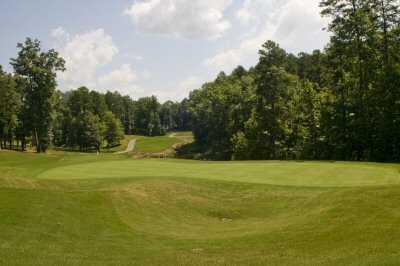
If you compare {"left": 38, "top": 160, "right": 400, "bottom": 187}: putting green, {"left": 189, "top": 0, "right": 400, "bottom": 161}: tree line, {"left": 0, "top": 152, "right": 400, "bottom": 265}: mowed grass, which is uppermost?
{"left": 189, "top": 0, "right": 400, "bottom": 161}: tree line

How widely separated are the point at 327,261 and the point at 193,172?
1523 centimetres

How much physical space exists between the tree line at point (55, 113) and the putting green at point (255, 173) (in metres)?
39.0

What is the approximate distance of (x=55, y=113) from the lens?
6788 centimetres

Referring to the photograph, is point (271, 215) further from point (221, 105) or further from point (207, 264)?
point (221, 105)

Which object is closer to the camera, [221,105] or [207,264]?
[207,264]

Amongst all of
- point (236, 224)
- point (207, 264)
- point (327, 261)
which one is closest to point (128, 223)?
point (236, 224)

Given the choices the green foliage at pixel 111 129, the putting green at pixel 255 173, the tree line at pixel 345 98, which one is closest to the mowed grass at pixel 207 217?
the putting green at pixel 255 173

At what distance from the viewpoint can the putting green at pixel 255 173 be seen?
21.4 metres

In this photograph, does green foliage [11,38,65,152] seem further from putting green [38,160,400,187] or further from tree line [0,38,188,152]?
putting green [38,160,400,187]

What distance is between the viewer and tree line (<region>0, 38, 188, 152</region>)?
63.6 meters

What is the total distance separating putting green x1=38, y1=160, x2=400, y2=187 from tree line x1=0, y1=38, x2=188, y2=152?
39.0 metres

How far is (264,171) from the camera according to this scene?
24.9m

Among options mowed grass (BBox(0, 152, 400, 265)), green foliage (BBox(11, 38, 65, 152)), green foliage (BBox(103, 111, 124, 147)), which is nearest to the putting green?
mowed grass (BBox(0, 152, 400, 265))

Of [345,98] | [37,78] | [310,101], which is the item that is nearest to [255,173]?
[345,98]
